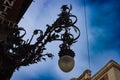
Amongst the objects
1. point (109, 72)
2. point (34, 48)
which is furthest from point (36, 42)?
point (109, 72)

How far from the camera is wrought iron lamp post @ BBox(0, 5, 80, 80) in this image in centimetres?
650

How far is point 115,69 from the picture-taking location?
85.9 ft

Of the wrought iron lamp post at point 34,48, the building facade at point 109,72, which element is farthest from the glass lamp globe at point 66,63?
the building facade at point 109,72

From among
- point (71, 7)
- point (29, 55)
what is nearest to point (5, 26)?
point (71, 7)

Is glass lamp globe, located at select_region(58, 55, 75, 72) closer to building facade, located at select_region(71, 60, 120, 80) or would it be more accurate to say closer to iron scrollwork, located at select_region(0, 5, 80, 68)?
iron scrollwork, located at select_region(0, 5, 80, 68)

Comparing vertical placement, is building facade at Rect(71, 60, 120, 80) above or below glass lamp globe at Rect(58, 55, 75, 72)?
above

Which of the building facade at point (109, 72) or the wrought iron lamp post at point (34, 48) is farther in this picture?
the building facade at point (109, 72)

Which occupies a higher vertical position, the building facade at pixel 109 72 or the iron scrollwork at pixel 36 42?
the building facade at pixel 109 72

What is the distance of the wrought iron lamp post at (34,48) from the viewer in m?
6.50

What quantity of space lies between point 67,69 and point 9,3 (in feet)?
15.7

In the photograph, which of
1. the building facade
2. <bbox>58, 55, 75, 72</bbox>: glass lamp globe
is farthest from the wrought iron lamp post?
the building facade

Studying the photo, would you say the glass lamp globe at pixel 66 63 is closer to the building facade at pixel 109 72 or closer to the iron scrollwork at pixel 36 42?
the iron scrollwork at pixel 36 42

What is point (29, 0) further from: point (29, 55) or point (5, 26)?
point (29, 55)

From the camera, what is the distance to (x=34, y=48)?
7.00 metres
